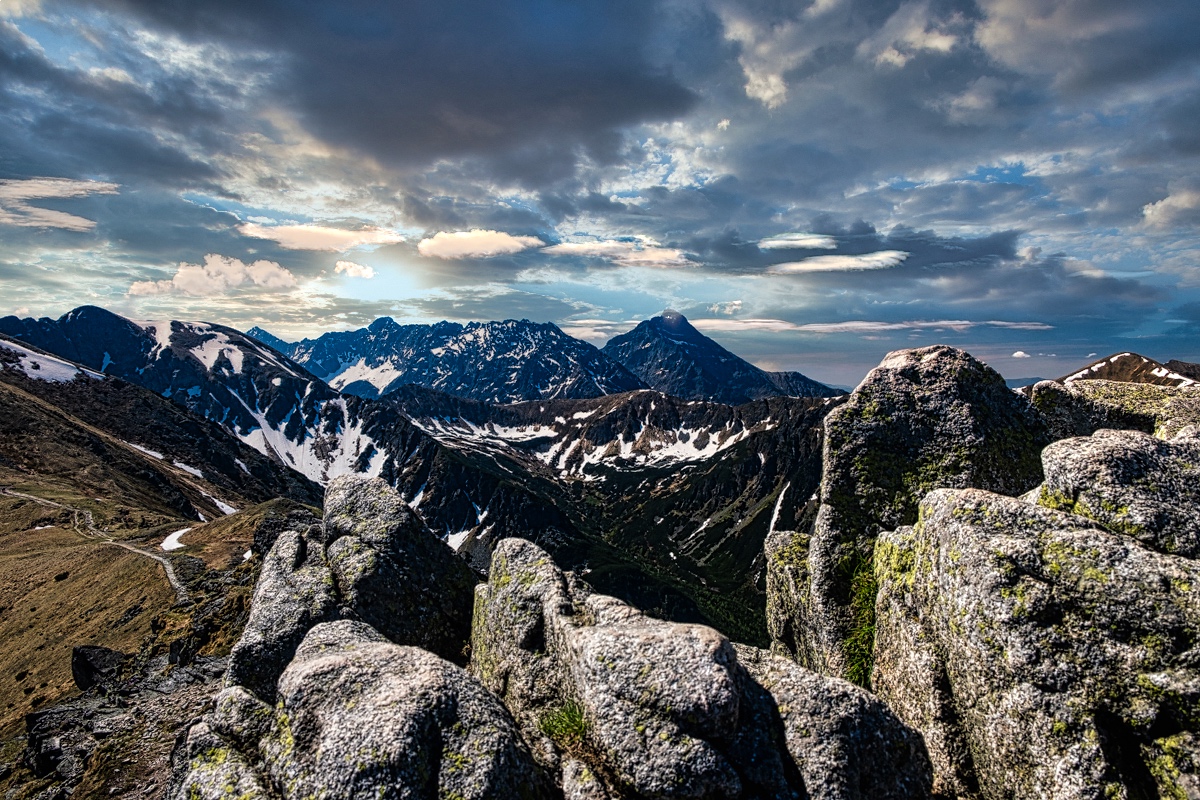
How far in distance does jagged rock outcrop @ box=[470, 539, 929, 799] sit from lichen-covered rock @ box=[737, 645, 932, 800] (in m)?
0.02

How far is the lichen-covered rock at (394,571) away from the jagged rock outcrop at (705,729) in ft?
33.5

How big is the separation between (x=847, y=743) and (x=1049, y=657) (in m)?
4.73

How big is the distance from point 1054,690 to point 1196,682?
7.28ft

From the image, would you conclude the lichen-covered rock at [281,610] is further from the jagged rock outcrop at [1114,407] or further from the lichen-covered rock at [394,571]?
the jagged rock outcrop at [1114,407]

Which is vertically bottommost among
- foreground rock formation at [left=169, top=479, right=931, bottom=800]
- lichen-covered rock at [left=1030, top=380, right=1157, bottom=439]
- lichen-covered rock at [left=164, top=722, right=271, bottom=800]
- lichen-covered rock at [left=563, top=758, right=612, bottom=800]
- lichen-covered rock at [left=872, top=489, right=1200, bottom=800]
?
lichen-covered rock at [left=164, top=722, right=271, bottom=800]

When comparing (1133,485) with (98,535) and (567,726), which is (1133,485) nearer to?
(567,726)

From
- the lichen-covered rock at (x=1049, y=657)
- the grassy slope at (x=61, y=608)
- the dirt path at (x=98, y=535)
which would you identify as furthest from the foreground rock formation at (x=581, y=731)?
the dirt path at (x=98, y=535)

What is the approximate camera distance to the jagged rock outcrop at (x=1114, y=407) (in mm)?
19000

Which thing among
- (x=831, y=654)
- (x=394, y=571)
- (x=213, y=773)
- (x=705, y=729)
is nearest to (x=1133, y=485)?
(x=831, y=654)

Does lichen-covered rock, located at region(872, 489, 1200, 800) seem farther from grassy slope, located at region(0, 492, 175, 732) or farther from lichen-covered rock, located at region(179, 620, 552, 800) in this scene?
grassy slope, located at region(0, 492, 175, 732)

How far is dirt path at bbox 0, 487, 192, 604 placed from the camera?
5764 centimetres

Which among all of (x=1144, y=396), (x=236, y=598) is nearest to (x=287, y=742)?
(x=1144, y=396)

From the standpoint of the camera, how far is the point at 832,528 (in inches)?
771

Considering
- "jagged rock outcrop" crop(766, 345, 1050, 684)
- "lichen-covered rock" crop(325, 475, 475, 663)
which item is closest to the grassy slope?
"lichen-covered rock" crop(325, 475, 475, 663)
